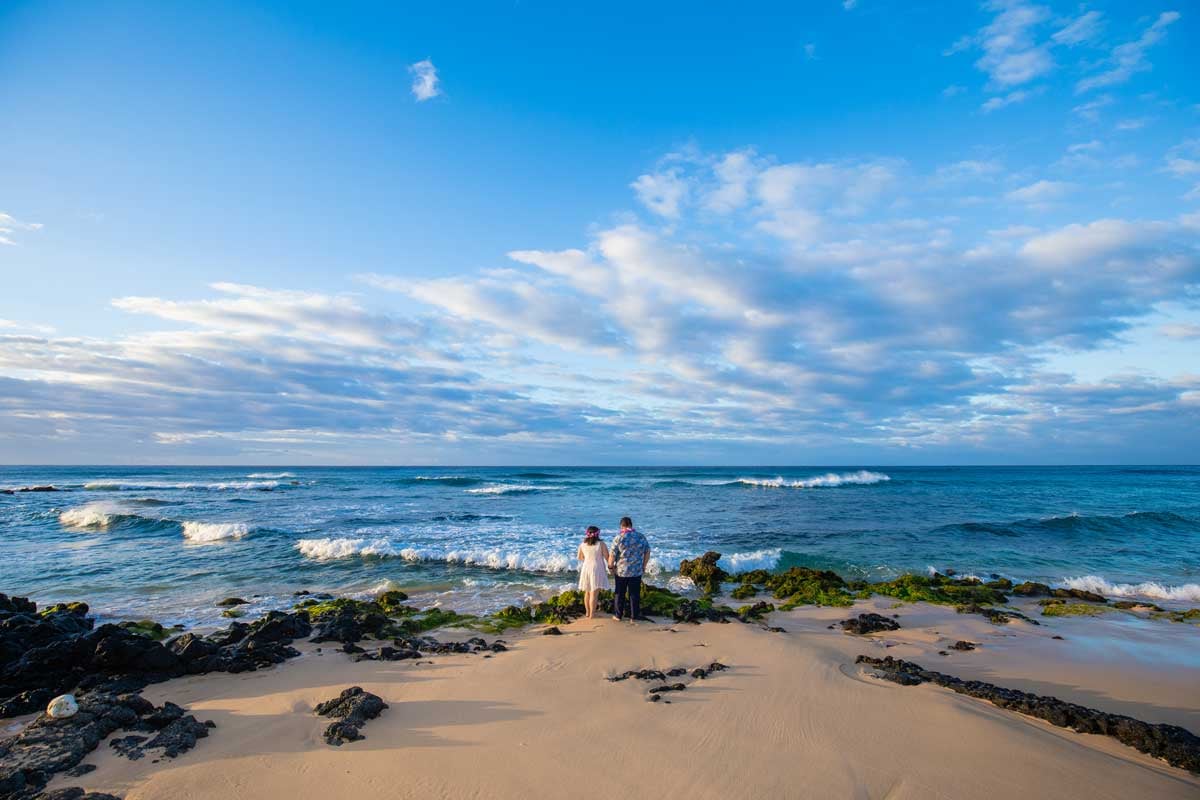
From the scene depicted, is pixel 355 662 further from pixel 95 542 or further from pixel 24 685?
pixel 95 542

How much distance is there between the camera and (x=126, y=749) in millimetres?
4820

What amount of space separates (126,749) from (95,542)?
19.2 meters

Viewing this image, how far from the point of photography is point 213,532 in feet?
65.4

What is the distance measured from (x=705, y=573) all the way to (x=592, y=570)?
4.43 m

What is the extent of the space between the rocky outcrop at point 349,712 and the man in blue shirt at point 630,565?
4.53 meters

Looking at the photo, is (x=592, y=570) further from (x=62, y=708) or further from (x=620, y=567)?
(x=62, y=708)

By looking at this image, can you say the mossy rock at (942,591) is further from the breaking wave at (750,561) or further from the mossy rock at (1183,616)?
the breaking wave at (750,561)

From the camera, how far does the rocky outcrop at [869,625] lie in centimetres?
892

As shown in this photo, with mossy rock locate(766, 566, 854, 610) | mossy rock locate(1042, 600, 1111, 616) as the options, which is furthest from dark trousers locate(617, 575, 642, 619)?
mossy rock locate(1042, 600, 1111, 616)

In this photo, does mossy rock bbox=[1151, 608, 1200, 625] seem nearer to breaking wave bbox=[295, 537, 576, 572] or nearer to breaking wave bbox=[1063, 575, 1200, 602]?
breaking wave bbox=[1063, 575, 1200, 602]

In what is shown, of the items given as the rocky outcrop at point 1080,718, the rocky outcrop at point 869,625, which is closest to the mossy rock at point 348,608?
the rocky outcrop at point 869,625

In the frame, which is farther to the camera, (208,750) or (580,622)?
(580,622)

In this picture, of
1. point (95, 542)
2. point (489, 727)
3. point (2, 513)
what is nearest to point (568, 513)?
point (95, 542)

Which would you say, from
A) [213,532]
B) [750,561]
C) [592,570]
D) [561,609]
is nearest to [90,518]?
[213,532]
